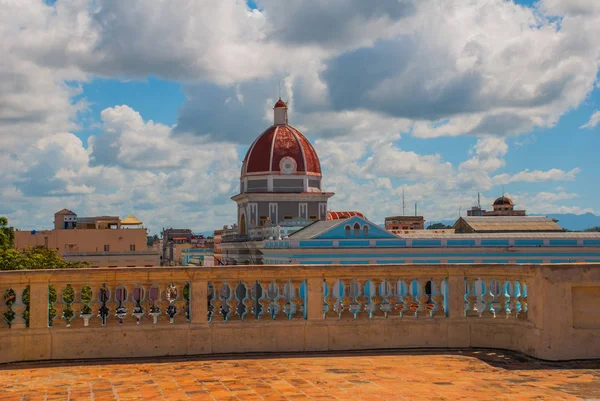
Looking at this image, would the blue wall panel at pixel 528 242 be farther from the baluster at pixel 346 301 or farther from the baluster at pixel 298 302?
the baluster at pixel 298 302

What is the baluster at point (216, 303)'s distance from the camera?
9.73 metres

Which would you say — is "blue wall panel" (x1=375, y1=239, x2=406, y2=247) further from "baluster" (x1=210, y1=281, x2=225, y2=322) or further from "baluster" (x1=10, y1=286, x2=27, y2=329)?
"baluster" (x1=10, y1=286, x2=27, y2=329)

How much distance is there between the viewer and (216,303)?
9.72m

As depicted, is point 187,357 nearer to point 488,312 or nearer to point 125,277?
point 125,277

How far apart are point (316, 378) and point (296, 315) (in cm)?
190

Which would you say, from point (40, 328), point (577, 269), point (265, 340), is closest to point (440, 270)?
point (577, 269)

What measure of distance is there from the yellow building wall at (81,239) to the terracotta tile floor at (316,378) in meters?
83.3

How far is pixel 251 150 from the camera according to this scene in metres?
80.2

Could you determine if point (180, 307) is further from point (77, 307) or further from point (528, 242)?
point (528, 242)

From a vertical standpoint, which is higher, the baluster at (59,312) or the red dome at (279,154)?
the red dome at (279,154)

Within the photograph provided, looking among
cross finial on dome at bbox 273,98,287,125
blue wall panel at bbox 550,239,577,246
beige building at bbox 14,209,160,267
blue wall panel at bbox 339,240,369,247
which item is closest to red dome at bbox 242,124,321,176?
cross finial on dome at bbox 273,98,287,125

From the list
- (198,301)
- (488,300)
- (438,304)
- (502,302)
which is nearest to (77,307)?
(198,301)

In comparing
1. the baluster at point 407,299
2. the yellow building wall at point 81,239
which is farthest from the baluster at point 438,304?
the yellow building wall at point 81,239

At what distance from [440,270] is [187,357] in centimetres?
340
